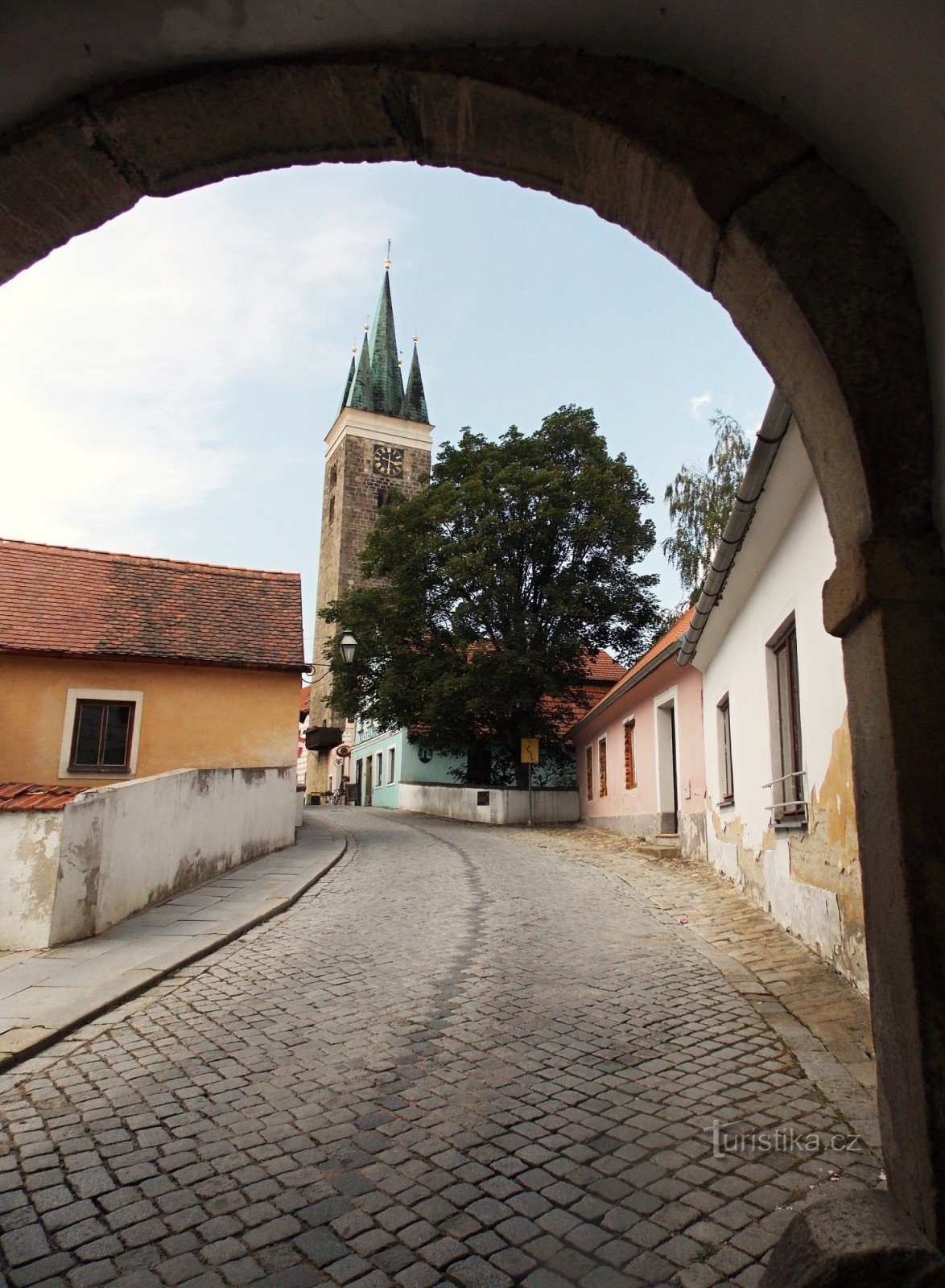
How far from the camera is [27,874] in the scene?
23.4ft

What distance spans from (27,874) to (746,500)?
20.7ft

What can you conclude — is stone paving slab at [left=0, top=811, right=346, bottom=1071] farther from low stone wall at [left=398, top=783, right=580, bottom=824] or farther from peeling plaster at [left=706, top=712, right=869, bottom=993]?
low stone wall at [left=398, top=783, right=580, bottom=824]

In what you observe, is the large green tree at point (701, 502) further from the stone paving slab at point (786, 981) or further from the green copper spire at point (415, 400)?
the green copper spire at point (415, 400)

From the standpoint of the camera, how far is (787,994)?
5383 mm

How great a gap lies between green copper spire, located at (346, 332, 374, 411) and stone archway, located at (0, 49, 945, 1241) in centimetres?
5585

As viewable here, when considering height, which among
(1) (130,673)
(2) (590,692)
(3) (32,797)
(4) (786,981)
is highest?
(2) (590,692)

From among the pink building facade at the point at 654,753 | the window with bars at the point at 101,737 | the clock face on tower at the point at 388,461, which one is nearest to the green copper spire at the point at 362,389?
the clock face on tower at the point at 388,461

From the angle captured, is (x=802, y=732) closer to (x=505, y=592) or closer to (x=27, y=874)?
(x=27, y=874)

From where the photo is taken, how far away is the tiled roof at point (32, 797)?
7.28 metres

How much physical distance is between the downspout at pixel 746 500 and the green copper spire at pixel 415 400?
165ft

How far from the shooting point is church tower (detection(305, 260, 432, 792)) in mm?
50094

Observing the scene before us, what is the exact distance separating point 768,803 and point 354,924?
3.99m

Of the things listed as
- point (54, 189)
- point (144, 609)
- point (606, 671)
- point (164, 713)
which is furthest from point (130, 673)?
point (606, 671)

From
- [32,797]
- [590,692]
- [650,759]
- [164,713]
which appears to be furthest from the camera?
[590,692]
